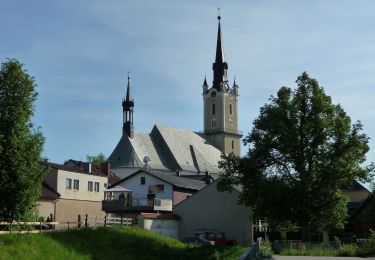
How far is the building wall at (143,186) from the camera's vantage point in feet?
205

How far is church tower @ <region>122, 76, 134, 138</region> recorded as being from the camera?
107 m

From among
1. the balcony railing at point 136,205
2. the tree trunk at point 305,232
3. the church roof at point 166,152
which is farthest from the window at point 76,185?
the church roof at point 166,152

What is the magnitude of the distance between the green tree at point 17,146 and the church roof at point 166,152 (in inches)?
3065

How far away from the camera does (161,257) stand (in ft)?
100

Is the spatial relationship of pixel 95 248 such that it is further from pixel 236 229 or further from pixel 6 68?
pixel 236 229

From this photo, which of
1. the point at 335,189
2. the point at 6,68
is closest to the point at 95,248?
the point at 6,68

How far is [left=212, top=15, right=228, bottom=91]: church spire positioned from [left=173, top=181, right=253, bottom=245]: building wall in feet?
256

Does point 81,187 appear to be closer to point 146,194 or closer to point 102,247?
point 146,194

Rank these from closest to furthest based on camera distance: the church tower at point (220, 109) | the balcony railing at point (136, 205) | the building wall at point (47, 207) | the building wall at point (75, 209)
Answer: the building wall at point (47, 207) → the building wall at point (75, 209) → the balcony railing at point (136, 205) → the church tower at point (220, 109)

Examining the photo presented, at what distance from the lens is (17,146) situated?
24.0m

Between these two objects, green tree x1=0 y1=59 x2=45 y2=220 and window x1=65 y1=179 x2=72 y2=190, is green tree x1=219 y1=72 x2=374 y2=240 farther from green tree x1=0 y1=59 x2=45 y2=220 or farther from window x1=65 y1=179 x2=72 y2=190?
green tree x1=0 y1=59 x2=45 y2=220

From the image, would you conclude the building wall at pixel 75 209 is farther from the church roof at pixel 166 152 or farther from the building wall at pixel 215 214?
the church roof at pixel 166 152

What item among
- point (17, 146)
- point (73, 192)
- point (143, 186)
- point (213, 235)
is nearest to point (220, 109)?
point (143, 186)

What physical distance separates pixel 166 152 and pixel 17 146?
86.0 m
